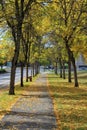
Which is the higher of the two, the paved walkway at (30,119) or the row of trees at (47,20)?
the row of trees at (47,20)

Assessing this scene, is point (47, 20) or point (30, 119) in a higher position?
point (47, 20)

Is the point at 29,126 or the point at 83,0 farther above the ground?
the point at 83,0

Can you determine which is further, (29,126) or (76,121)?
(76,121)

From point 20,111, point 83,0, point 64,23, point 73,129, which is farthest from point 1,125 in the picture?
point 64,23

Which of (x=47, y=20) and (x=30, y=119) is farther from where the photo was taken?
(x=47, y=20)

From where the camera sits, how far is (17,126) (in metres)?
12.7

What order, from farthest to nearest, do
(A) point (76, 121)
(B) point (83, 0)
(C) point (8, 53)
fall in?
(C) point (8, 53) < (B) point (83, 0) < (A) point (76, 121)

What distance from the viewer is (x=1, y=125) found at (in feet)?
42.1

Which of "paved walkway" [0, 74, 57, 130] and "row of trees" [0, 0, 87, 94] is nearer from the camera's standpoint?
"paved walkway" [0, 74, 57, 130]

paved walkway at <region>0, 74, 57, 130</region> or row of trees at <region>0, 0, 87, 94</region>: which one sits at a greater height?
Answer: row of trees at <region>0, 0, 87, 94</region>

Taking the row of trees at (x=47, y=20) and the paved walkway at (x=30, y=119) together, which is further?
the row of trees at (x=47, y=20)

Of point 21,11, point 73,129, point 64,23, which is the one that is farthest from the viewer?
point 64,23

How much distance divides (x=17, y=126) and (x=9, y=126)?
0.78 ft

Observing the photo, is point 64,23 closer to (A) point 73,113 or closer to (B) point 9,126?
(A) point 73,113
